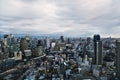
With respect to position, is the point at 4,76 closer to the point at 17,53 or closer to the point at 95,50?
the point at 17,53

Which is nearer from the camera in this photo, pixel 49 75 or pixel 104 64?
pixel 49 75

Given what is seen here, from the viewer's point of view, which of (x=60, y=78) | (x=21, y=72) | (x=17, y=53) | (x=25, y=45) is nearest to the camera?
(x=60, y=78)

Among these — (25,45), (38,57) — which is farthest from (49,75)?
(25,45)

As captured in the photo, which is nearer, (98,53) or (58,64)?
(58,64)

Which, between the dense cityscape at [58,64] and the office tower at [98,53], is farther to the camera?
the office tower at [98,53]

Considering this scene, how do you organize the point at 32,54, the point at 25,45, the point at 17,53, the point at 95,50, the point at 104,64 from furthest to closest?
the point at 25,45 → the point at 32,54 → the point at 17,53 → the point at 95,50 → the point at 104,64

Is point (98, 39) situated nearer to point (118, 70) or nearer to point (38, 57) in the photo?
point (38, 57)

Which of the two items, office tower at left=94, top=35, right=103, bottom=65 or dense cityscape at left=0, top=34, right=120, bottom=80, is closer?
dense cityscape at left=0, top=34, right=120, bottom=80

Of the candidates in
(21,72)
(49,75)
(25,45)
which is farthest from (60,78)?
(25,45)

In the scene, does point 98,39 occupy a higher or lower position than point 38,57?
higher

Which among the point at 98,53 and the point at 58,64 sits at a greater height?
the point at 98,53
